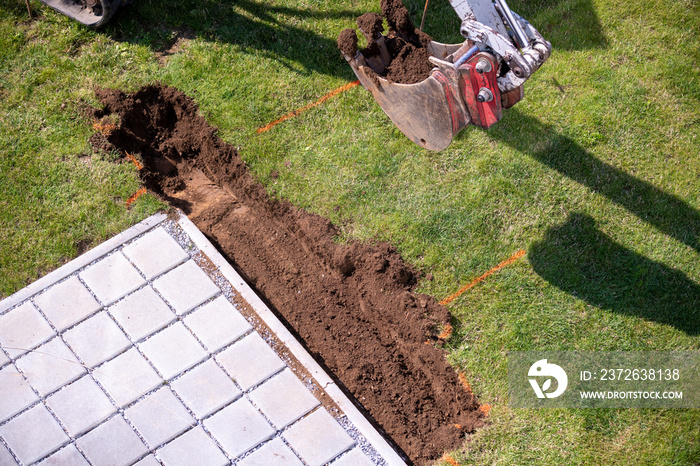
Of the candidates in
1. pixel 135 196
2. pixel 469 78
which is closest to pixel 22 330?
pixel 135 196

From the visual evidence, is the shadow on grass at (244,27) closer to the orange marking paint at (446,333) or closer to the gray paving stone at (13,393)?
the orange marking paint at (446,333)

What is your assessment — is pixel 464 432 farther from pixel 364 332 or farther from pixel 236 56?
pixel 236 56

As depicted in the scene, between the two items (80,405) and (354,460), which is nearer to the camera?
(354,460)

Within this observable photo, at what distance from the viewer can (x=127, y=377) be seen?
5.12 metres

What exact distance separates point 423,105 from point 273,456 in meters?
3.27

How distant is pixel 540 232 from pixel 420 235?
1.22 meters

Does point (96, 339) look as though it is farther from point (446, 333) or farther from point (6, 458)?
point (446, 333)

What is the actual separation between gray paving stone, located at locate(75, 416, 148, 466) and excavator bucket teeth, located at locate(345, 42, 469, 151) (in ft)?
12.0

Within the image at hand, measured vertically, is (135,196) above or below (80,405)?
above

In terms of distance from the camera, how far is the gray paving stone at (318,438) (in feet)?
15.8

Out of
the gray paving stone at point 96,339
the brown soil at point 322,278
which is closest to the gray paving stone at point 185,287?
the brown soil at point 322,278

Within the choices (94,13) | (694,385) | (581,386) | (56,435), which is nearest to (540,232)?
(581,386)

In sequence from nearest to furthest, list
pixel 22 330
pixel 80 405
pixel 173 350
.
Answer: pixel 80 405 → pixel 173 350 → pixel 22 330

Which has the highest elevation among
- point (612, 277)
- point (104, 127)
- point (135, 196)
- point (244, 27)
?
point (104, 127)
